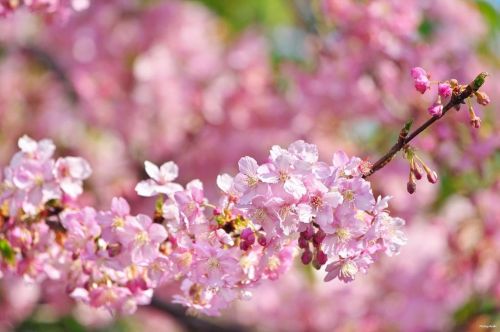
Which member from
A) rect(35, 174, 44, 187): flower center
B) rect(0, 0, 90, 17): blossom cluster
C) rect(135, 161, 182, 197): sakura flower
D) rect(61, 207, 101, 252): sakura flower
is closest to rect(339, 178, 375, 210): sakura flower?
rect(135, 161, 182, 197): sakura flower

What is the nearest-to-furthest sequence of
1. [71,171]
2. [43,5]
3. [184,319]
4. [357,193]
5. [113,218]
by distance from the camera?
[357,193] < [113,218] < [71,171] < [43,5] < [184,319]

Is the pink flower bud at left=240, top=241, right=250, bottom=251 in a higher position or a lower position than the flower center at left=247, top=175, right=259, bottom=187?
lower

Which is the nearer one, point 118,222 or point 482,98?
point 482,98

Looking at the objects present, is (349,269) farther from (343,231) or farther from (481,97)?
(481,97)

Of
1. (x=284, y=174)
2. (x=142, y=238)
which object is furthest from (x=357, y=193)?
(x=142, y=238)

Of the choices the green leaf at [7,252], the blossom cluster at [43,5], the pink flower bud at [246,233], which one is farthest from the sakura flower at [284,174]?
the blossom cluster at [43,5]

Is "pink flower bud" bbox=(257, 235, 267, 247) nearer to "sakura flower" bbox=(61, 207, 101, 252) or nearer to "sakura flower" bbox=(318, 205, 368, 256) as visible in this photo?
"sakura flower" bbox=(318, 205, 368, 256)

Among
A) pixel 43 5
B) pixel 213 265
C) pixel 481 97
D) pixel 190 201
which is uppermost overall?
pixel 43 5

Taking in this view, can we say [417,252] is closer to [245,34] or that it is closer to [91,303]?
[245,34]
